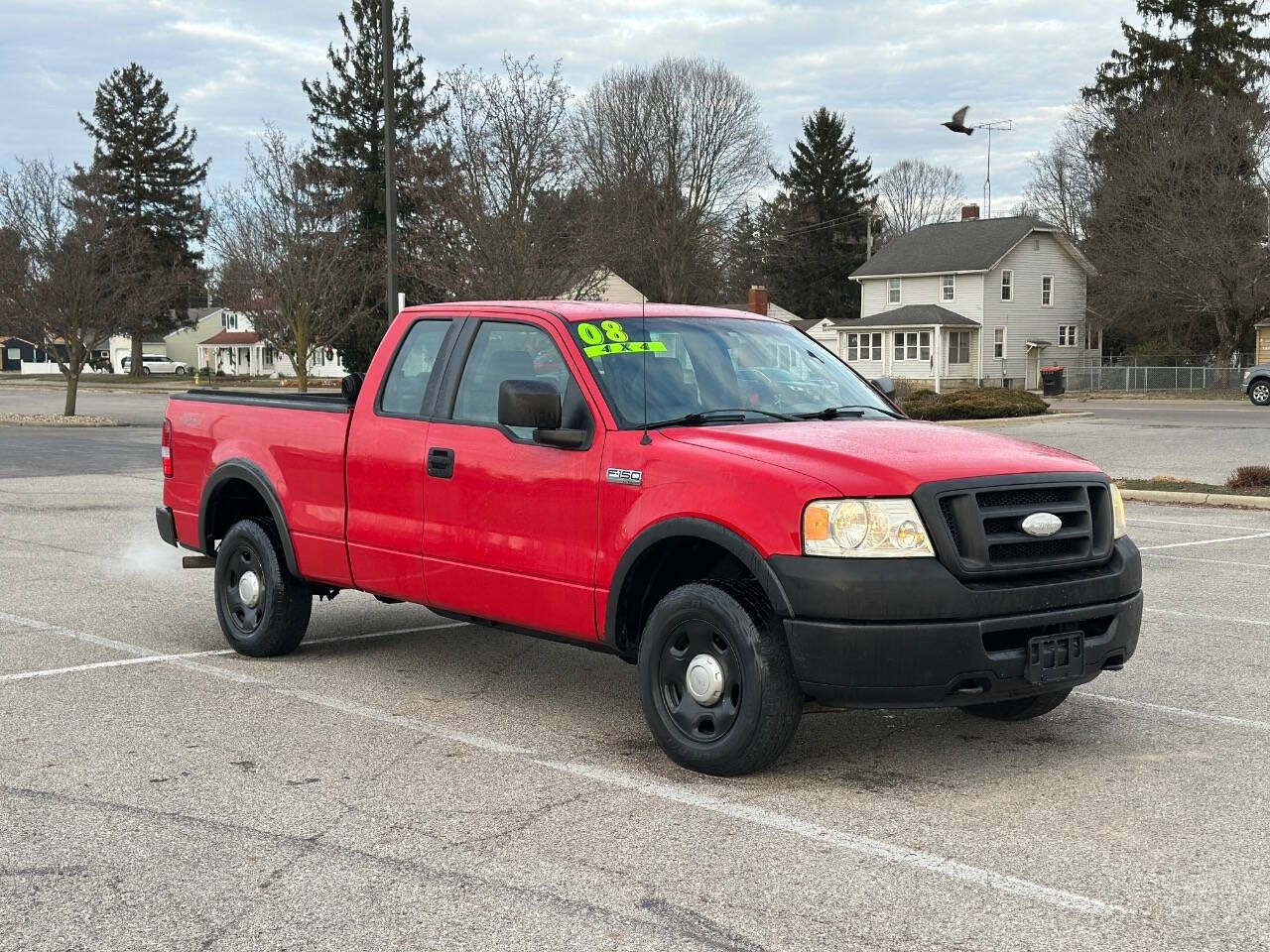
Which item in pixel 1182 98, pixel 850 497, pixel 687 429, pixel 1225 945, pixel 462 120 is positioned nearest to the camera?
pixel 1225 945

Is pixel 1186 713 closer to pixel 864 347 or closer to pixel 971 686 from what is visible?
pixel 971 686

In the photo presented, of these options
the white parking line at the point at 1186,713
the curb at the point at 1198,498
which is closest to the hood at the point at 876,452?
the white parking line at the point at 1186,713

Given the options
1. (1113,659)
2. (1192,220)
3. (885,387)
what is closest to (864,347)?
(1192,220)

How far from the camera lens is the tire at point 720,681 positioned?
526 cm

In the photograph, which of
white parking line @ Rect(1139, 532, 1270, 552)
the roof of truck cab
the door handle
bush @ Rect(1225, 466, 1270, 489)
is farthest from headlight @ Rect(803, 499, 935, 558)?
bush @ Rect(1225, 466, 1270, 489)

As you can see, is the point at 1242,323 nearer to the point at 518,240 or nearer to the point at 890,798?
the point at 518,240

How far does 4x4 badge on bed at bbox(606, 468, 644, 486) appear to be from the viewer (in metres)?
5.72

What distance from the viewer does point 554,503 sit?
6.06 meters

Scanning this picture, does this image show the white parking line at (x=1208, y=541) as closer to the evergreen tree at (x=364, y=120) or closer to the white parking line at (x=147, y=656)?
the white parking line at (x=147, y=656)

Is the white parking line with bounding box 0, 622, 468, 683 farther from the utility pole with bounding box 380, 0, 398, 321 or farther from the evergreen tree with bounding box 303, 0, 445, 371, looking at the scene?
the evergreen tree with bounding box 303, 0, 445, 371

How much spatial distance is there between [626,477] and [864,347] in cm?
6424

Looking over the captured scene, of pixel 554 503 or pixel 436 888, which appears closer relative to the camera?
pixel 436 888

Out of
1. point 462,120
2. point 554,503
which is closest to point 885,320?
point 462,120

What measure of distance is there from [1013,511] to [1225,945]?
1843 mm
